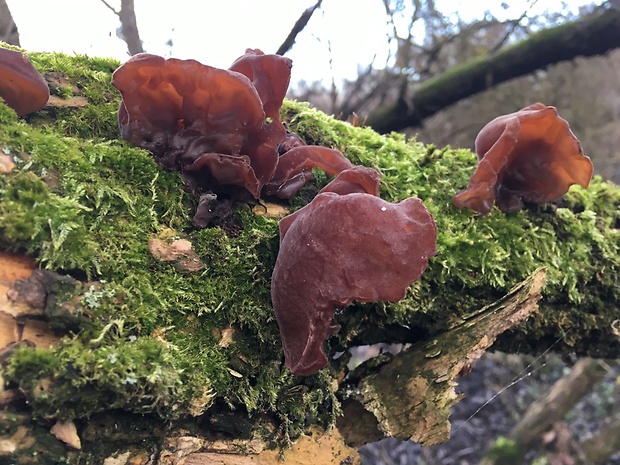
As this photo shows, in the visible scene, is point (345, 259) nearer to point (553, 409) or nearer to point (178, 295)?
point (178, 295)

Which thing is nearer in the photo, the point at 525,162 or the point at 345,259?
the point at 345,259

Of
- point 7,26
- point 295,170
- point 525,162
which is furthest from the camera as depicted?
point 7,26

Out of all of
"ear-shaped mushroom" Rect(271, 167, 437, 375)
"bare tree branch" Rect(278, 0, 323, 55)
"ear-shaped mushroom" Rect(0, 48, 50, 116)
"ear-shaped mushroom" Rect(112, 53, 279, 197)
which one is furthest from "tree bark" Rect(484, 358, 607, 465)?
"ear-shaped mushroom" Rect(0, 48, 50, 116)

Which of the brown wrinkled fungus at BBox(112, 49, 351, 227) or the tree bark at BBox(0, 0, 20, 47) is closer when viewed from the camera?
the brown wrinkled fungus at BBox(112, 49, 351, 227)

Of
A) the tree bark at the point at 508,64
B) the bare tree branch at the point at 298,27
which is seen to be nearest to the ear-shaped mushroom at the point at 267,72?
the bare tree branch at the point at 298,27

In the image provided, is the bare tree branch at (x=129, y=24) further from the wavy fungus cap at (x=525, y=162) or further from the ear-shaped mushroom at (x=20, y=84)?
the wavy fungus cap at (x=525, y=162)

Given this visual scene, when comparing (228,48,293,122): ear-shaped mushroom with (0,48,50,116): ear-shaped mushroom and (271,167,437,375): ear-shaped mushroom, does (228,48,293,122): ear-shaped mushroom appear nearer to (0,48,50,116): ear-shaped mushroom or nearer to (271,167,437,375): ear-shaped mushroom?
(271,167,437,375): ear-shaped mushroom

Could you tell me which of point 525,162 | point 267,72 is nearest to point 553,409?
point 525,162
